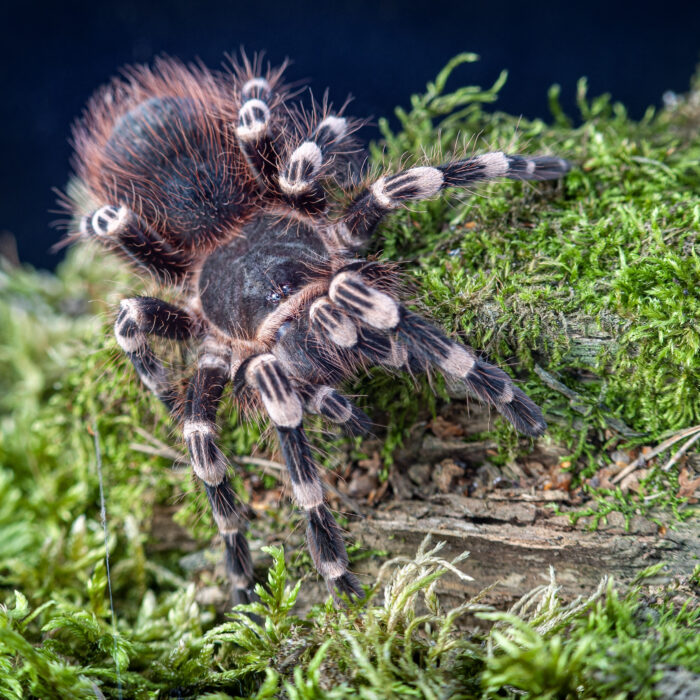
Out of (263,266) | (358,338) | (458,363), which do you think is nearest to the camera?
(458,363)

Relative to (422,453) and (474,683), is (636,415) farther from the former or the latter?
(474,683)

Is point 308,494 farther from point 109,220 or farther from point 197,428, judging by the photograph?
point 109,220

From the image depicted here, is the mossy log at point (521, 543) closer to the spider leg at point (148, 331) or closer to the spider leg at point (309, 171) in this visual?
the spider leg at point (148, 331)

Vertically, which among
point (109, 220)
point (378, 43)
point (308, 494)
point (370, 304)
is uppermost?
point (378, 43)

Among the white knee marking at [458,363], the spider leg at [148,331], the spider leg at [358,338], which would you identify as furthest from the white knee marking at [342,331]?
the spider leg at [148,331]

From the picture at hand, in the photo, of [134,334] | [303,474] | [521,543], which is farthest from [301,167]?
[521,543]

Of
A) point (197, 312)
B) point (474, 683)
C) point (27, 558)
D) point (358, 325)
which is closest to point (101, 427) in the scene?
point (27, 558)

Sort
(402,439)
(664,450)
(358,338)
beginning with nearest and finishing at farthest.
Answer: (358,338) → (664,450) → (402,439)
